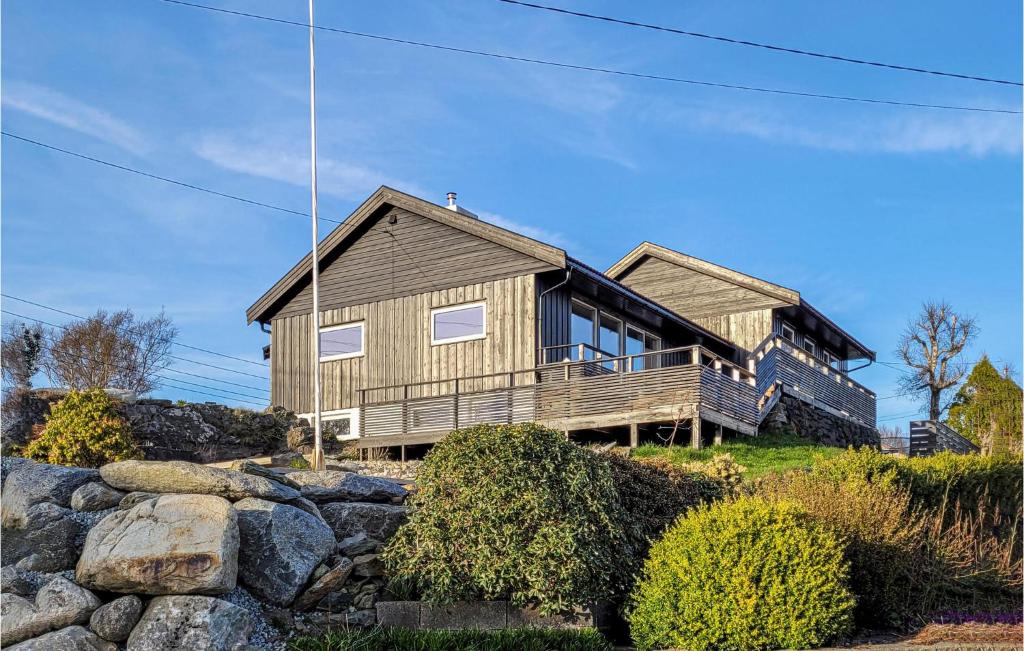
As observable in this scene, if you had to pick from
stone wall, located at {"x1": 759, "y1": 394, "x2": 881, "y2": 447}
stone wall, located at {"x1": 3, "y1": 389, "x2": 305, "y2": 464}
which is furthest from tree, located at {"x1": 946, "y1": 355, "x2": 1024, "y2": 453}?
stone wall, located at {"x1": 3, "y1": 389, "x2": 305, "y2": 464}

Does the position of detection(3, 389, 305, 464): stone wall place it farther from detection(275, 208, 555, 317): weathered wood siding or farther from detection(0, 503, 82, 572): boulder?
detection(0, 503, 82, 572): boulder

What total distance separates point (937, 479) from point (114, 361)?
2831 cm

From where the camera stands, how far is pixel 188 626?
839 centimetres

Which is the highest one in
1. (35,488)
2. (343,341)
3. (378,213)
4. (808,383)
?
(378,213)

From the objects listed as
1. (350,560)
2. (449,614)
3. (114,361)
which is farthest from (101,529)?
(114,361)

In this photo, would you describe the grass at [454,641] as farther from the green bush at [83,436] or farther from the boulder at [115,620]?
the green bush at [83,436]

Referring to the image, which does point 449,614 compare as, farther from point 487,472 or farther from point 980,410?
point 980,410

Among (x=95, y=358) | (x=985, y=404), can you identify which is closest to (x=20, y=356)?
(x=95, y=358)

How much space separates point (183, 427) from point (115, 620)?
13862mm

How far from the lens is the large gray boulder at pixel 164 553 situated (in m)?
8.50

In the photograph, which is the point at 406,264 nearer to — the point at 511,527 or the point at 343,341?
the point at 343,341

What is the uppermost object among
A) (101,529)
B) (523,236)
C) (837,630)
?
(523,236)

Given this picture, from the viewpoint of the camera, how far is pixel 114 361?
3509 cm

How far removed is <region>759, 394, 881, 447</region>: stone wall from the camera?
28.5 m
